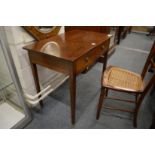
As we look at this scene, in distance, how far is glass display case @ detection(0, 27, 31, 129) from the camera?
1.27 metres

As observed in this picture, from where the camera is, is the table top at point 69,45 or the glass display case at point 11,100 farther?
the glass display case at point 11,100

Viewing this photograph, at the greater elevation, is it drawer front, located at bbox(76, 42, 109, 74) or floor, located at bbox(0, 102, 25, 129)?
drawer front, located at bbox(76, 42, 109, 74)

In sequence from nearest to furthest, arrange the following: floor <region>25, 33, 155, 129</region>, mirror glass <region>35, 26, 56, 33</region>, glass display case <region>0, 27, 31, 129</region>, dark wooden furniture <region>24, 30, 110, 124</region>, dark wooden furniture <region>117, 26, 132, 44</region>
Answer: dark wooden furniture <region>24, 30, 110, 124</region> < glass display case <region>0, 27, 31, 129</region> < mirror glass <region>35, 26, 56, 33</region> < floor <region>25, 33, 155, 129</region> < dark wooden furniture <region>117, 26, 132, 44</region>

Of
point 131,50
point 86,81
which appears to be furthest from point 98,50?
point 131,50

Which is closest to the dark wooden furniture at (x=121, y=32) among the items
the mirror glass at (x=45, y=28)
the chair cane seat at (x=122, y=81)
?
the chair cane seat at (x=122, y=81)

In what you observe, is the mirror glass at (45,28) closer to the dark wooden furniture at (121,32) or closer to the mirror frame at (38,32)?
the mirror frame at (38,32)

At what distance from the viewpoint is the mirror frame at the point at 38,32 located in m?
1.28

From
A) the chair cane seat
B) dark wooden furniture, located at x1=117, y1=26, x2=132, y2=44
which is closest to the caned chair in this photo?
the chair cane seat

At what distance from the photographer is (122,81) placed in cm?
139

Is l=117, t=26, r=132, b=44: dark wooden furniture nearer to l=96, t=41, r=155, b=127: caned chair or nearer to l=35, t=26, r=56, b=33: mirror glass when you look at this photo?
l=96, t=41, r=155, b=127: caned chair

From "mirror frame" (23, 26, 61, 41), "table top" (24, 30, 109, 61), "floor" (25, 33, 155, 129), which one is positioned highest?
"mirror frame" (23, 26, 61, 41)

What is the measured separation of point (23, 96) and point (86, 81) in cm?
107

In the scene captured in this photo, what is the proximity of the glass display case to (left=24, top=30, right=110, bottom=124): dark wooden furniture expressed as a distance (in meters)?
0.21

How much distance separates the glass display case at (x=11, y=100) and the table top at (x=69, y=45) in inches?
10.6
